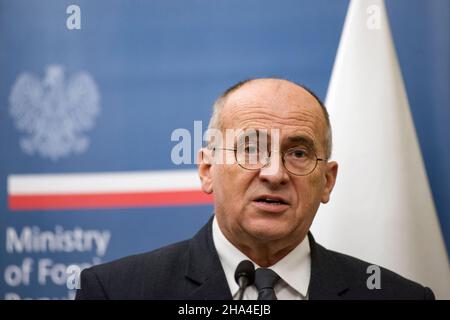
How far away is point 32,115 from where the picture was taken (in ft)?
7.91

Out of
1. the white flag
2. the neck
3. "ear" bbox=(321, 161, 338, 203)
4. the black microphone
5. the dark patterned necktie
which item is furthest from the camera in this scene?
the white flag

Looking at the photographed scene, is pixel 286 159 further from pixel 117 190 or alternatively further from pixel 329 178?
pixel 117 190

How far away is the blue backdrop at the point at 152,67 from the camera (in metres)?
2.38

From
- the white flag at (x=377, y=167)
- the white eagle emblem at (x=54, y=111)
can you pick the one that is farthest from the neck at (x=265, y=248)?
the white eagle emblem at (x=54, y=111)

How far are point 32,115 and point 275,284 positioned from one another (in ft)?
4.12

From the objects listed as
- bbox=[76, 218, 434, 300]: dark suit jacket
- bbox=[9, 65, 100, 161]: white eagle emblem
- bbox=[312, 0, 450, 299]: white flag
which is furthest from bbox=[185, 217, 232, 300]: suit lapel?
bbox=[9, 65, 100, 161]: white eagle emblem

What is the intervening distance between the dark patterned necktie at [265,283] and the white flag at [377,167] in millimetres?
507

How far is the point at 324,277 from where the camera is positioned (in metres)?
2.06

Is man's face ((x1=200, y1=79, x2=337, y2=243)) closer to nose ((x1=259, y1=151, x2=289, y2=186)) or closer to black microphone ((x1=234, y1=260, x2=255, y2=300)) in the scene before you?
nose ((x1=259, y1=151, x2=289, y2=186))

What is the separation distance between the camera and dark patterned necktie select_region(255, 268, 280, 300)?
1917 millimetres

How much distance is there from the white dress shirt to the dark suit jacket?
29mm

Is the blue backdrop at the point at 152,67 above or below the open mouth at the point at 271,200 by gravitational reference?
above

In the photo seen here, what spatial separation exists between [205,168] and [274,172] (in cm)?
33

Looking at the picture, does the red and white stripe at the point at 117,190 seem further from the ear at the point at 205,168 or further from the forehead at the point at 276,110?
the forehead at the point at 276,110
